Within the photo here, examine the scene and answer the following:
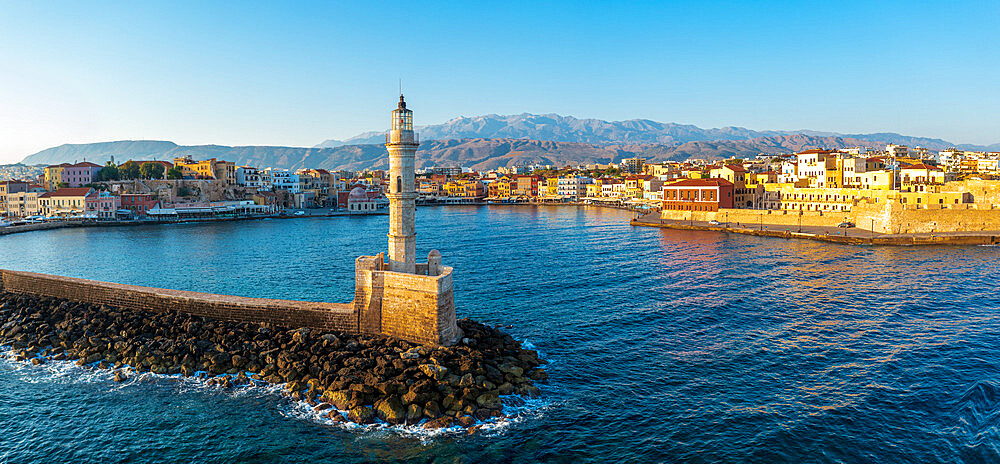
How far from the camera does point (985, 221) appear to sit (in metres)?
52.6

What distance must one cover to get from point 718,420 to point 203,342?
17.1 m

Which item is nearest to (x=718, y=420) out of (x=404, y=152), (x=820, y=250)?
(x=404, y=152)

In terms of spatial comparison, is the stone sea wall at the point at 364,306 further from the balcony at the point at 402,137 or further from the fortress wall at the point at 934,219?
the fortress wall at the point at 934,219

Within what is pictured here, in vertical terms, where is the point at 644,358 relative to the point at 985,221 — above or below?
below

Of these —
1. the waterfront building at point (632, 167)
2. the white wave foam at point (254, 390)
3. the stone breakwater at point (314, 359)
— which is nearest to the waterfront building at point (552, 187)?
the waterfront building at point (632, 167)

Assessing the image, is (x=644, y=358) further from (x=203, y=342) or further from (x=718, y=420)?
(x=203, y=342)

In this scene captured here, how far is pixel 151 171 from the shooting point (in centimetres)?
9988

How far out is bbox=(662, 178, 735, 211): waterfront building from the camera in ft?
238

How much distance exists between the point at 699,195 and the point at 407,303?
2437 inches

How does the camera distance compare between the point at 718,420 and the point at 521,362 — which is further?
the point at 521,362

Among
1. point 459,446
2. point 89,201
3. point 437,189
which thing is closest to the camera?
point 459,446

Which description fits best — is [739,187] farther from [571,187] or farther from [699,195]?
[571,187]

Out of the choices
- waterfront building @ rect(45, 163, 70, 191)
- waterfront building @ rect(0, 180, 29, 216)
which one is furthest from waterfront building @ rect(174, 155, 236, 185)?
waterfront building @ rect(0, 180, 29, 216)

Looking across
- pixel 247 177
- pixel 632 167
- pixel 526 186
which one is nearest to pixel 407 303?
pixel 247 177
